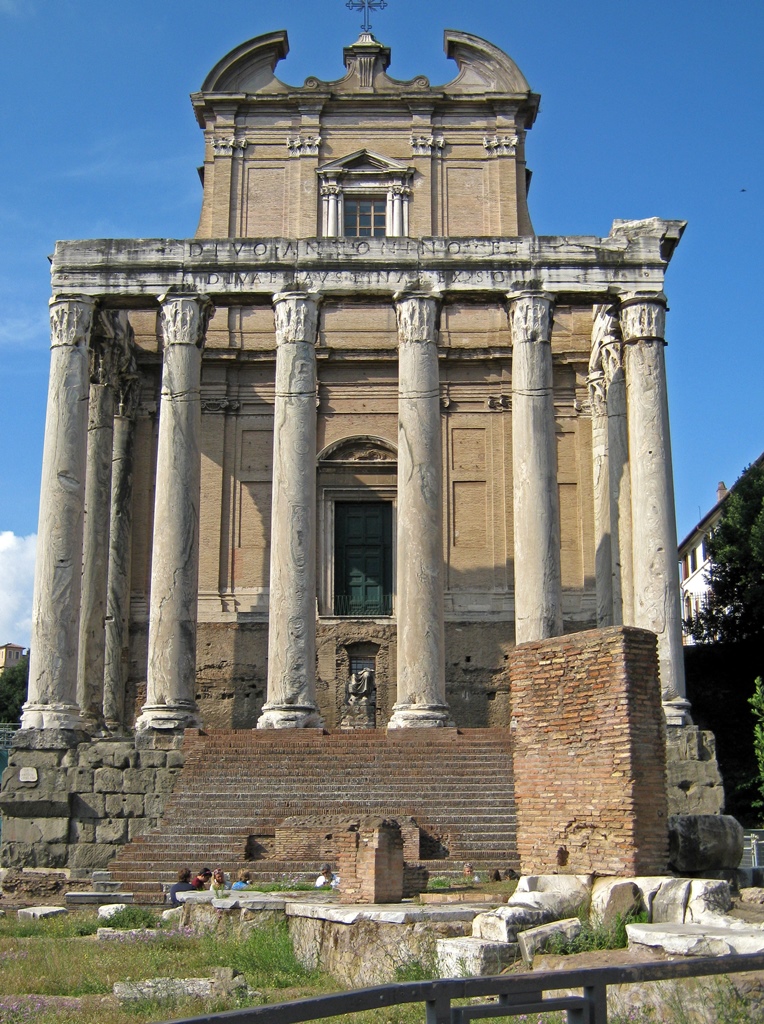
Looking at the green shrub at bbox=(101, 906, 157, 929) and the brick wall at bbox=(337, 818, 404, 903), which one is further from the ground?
the brick wall at bbox=(337, 818, 404, 903)

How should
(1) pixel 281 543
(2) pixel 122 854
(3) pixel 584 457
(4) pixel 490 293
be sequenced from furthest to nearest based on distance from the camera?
(3) pixel 584 457, (4) pixel 490 293, (1) pixel 281 543, (2) pixel 122 854

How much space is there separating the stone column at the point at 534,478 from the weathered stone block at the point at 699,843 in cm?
840

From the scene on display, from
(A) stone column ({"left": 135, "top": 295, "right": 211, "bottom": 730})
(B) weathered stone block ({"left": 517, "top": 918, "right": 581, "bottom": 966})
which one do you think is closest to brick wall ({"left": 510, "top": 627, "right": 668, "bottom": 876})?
(B) weathered stone block ({"left": 517, "top": 918, "right": 581, "bottom": 966})

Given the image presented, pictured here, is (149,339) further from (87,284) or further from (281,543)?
(281,543)

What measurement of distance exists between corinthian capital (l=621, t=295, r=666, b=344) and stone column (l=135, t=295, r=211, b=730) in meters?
8.32

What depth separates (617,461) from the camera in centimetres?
2544

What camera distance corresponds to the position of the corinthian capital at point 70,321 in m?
23.2

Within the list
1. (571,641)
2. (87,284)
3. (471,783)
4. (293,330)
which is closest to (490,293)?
(293,330)

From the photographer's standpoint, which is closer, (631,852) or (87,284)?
(631,852)

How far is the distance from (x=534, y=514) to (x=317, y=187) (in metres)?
11.8

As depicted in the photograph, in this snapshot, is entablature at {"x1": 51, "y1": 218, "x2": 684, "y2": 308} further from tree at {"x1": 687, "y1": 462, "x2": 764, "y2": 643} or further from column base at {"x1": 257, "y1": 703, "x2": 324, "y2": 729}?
tree at {"x1": 687, "y1": 462, "x2": 764, "y2": 643}

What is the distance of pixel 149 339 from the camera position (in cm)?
2823

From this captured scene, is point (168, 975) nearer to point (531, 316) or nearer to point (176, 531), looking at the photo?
point (176, 531)

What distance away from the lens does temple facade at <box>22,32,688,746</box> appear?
22031mm
